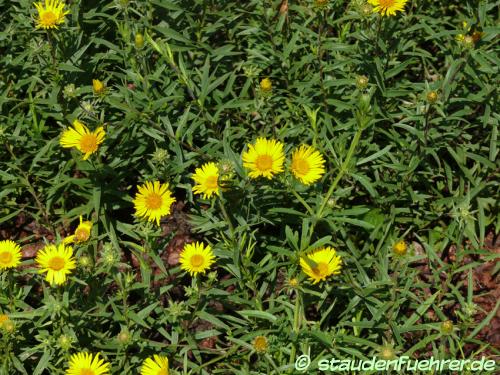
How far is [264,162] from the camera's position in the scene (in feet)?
10.9

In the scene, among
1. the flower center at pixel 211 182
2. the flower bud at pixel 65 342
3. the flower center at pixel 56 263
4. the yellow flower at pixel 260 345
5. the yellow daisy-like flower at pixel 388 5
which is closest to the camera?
the yellow flower at pixel 260 345

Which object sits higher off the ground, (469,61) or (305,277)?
(469,61)

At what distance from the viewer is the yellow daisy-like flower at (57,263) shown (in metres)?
3.36

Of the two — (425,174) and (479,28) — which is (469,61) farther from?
(425,174)

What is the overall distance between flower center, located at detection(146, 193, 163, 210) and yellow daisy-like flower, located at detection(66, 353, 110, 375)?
85 cm

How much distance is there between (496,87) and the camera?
→ 3.96 metres

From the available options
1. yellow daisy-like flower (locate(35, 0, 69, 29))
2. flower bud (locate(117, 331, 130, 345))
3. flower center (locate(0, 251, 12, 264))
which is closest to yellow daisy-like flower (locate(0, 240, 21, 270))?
flower center (locate(0, 251, 12, 264))

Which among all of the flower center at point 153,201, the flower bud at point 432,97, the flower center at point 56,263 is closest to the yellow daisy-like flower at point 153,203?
the flower center at point 153,201

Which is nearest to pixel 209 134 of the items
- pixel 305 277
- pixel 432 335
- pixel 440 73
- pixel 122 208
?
pixel 122 208

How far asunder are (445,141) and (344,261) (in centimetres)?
108

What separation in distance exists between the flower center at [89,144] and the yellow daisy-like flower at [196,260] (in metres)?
0.78

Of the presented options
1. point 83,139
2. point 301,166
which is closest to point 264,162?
point 301,166

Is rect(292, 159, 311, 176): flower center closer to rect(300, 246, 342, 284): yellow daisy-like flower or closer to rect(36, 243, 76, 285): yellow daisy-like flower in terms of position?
rect(300, 246, 342, 284): yellow daisy-like flower

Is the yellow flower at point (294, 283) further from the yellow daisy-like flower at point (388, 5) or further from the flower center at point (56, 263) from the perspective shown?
the yellow daisy-like flower at point (388, 5)
